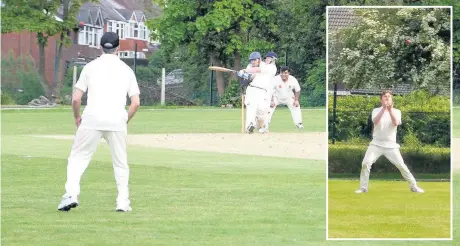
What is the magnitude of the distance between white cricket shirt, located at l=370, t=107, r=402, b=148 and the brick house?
67.0 m

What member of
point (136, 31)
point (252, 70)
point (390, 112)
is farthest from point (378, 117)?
point (136, 31)

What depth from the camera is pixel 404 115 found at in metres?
8.80

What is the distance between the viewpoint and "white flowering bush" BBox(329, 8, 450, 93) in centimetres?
865

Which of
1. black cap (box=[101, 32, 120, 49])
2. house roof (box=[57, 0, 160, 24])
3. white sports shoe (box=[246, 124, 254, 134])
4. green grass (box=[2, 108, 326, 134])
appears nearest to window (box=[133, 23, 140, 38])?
house roof (box=[57, 0, 160, 24])

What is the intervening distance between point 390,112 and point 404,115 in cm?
14

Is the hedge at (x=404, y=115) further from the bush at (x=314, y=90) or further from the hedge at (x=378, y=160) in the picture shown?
the bush at (x=314, y=90)

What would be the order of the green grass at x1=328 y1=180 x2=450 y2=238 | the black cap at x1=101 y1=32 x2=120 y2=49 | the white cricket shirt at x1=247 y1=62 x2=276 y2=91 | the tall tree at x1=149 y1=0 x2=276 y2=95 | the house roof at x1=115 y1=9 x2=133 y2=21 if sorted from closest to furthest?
1. the green grass at x1=328 y1=180 x2=450 y2=238
2. the black cap at x1=101 y1=32 x2=120 y2=49
3. the white cricket shirt at x1=247 y1=62 x2=276 y2=91
4. the tall tree at x1=149 y1=0 x2=276 y2=95
5. the house roof at x1=115 y1=9 x2=133 y2=21

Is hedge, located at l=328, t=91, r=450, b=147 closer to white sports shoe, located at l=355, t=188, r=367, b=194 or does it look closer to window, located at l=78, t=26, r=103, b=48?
white sports shoe, located at l=355, t=188, r=367, b=194

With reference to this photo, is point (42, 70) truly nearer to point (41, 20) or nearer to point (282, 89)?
point (41, 20)

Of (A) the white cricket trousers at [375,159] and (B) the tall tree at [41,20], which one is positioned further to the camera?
(B) the tall tree at [41,20]

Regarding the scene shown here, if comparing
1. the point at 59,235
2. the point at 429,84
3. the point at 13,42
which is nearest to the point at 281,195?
the point at 59,235

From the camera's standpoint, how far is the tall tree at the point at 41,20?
64312 mm

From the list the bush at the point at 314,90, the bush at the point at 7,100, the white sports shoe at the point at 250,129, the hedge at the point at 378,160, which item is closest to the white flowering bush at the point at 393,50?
the hedge at the point at 378,160

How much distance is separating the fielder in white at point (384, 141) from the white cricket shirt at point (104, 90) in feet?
15.6
